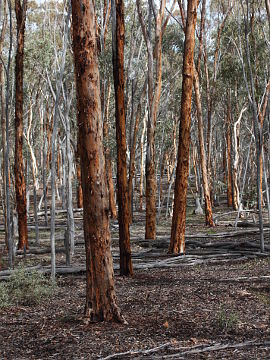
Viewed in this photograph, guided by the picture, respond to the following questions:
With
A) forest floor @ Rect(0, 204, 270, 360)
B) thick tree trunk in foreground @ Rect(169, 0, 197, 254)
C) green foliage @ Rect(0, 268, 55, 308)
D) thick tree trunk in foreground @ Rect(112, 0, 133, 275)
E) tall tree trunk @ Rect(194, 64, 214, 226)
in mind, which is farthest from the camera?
tall tree trunk @ Rect(194, 64, 214, 226)

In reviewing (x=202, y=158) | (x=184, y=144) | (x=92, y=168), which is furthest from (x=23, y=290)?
(x=202, y=158)

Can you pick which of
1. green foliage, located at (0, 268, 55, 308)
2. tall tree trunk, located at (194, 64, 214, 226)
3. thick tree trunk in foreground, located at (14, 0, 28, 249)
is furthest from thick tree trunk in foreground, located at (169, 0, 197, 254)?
tall tree trunk, located at (194, 64, 214, 226)

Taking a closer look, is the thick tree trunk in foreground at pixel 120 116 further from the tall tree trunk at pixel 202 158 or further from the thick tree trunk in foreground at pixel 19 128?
the tall tree trunk at pixel 202 158

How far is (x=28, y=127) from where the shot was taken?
23.8 metres

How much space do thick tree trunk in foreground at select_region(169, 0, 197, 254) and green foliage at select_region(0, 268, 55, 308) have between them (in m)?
2.71

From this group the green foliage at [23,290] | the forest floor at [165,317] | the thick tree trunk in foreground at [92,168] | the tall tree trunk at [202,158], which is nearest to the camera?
the forest floor at [165,317]

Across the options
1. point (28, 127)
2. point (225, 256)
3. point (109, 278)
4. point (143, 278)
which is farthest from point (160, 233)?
point (28, 127)

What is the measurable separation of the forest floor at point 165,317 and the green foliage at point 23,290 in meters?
0.11

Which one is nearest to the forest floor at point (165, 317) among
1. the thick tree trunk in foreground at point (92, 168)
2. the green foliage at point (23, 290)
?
the green foliage at point (23, 290)

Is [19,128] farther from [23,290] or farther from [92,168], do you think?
[92,168]

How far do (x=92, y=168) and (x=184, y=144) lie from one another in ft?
13.9

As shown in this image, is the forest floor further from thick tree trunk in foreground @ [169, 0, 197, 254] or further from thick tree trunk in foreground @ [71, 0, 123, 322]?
thick tree trunk in foreground @ [169, 0, 197, 254]

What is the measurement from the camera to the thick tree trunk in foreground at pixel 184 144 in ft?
28.6

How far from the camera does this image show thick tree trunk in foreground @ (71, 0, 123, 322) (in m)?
4.64
